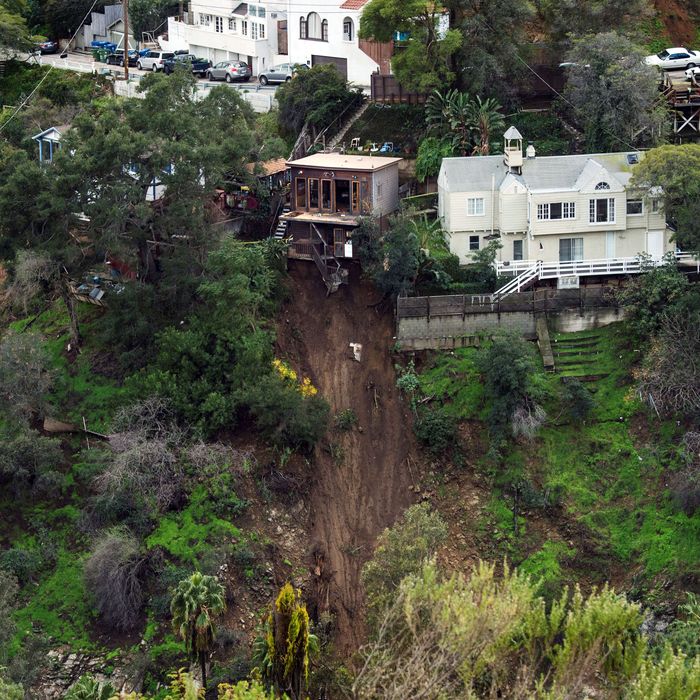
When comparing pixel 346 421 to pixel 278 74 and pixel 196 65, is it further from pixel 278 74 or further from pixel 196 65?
pixel 196 65

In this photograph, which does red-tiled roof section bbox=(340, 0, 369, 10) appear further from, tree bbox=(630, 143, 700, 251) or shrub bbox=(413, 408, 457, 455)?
shrub bbox=(413, 408, 457, 455)

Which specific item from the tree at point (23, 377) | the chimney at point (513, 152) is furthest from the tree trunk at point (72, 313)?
the chimney at point (513, 152)

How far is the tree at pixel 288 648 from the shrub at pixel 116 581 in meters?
8.67

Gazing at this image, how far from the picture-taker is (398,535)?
4791cm

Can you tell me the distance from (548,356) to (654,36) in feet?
73.8

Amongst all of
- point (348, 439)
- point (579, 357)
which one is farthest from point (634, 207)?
point (348, 439)

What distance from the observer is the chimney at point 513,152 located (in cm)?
6006

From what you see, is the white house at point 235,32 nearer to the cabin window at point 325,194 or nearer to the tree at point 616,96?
the cabin window at point 325,194

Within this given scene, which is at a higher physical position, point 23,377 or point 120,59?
point 120,59

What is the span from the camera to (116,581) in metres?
50.9

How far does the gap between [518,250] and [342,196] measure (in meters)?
7.37

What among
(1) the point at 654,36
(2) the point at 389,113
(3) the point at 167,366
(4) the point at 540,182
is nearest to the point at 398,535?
(3) the point at 167,366

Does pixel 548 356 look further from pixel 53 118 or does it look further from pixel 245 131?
pixel 53 118

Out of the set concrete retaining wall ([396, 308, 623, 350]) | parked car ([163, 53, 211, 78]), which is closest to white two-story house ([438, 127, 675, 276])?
concrete retaining wall ([396, 308, 623, 350])
